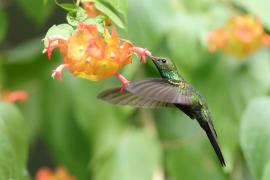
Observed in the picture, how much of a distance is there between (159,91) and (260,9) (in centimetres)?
86

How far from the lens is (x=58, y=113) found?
2139 mm

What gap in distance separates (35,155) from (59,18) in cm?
70

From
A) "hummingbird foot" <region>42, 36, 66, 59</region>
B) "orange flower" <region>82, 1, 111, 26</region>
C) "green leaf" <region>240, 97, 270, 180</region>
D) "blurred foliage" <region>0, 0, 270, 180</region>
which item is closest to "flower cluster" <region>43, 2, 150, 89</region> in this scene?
"hummingbird foot" <region>42, 36, 66, 59</region>

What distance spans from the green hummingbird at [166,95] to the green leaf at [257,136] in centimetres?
17

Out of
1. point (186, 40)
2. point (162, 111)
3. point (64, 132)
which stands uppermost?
point (186, 40)

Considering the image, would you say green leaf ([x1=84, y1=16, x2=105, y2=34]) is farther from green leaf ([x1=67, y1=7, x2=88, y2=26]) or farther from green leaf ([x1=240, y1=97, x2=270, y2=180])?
green leaf ([x1=240, y1=97, x2=270, y2=180])

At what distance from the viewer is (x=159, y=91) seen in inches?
43.5

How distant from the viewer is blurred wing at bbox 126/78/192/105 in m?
1.06

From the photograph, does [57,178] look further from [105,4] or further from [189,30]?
[105,4]

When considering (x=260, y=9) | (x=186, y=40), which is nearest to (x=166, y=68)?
(x=186, y=40)

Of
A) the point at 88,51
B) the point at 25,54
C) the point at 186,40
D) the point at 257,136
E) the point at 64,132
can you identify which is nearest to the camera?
the point at 88,51

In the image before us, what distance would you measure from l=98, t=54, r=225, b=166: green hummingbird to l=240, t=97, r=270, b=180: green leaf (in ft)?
0.55

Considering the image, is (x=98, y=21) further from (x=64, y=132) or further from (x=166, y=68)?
(x=64, y=132)

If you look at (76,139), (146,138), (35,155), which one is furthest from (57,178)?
(35,155)
